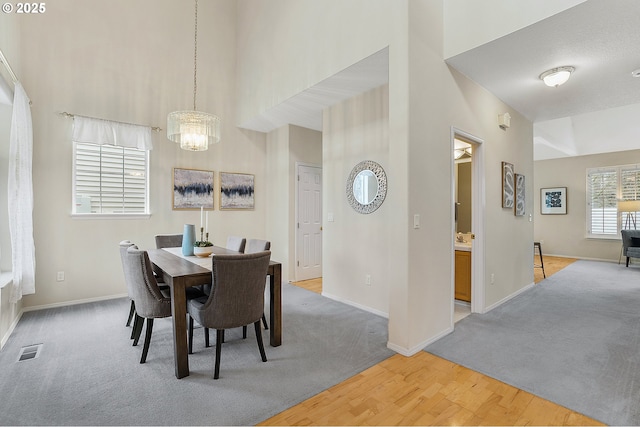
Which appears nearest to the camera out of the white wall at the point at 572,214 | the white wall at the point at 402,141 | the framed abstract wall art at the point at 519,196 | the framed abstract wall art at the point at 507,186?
the white wall at the point at 402,141

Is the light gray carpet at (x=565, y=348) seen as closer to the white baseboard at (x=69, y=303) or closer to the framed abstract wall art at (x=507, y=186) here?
the framed abstract wall art at (x=507, y=186)

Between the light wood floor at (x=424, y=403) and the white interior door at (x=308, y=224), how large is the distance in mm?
2972

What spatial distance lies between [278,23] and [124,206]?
3343 millimetres

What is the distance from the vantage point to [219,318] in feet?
7.26

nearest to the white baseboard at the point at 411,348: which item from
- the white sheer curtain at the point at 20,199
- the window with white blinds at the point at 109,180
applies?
the white sheer curtain at the point at 20,199

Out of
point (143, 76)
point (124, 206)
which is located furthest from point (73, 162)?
point (143, 76)

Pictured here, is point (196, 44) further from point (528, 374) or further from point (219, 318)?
point (528, 374)

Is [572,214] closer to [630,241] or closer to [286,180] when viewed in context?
[630,241]

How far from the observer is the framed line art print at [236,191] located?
199 inches

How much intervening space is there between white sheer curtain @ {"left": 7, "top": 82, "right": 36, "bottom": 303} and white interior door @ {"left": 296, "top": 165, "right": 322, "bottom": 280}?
3.29 metres

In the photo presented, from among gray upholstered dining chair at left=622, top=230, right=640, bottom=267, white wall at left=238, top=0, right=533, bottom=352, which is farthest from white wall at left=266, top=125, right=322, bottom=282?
gray upholstered dining chair at left=622, top=230, right=640, bottom=267

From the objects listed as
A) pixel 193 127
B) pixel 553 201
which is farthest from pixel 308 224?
pixel 553 201

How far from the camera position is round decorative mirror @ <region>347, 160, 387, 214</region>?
350cm

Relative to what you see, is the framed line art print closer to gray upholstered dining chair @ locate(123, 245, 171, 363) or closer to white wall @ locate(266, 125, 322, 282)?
white wall @ locate(266, 125, 322, 282)
